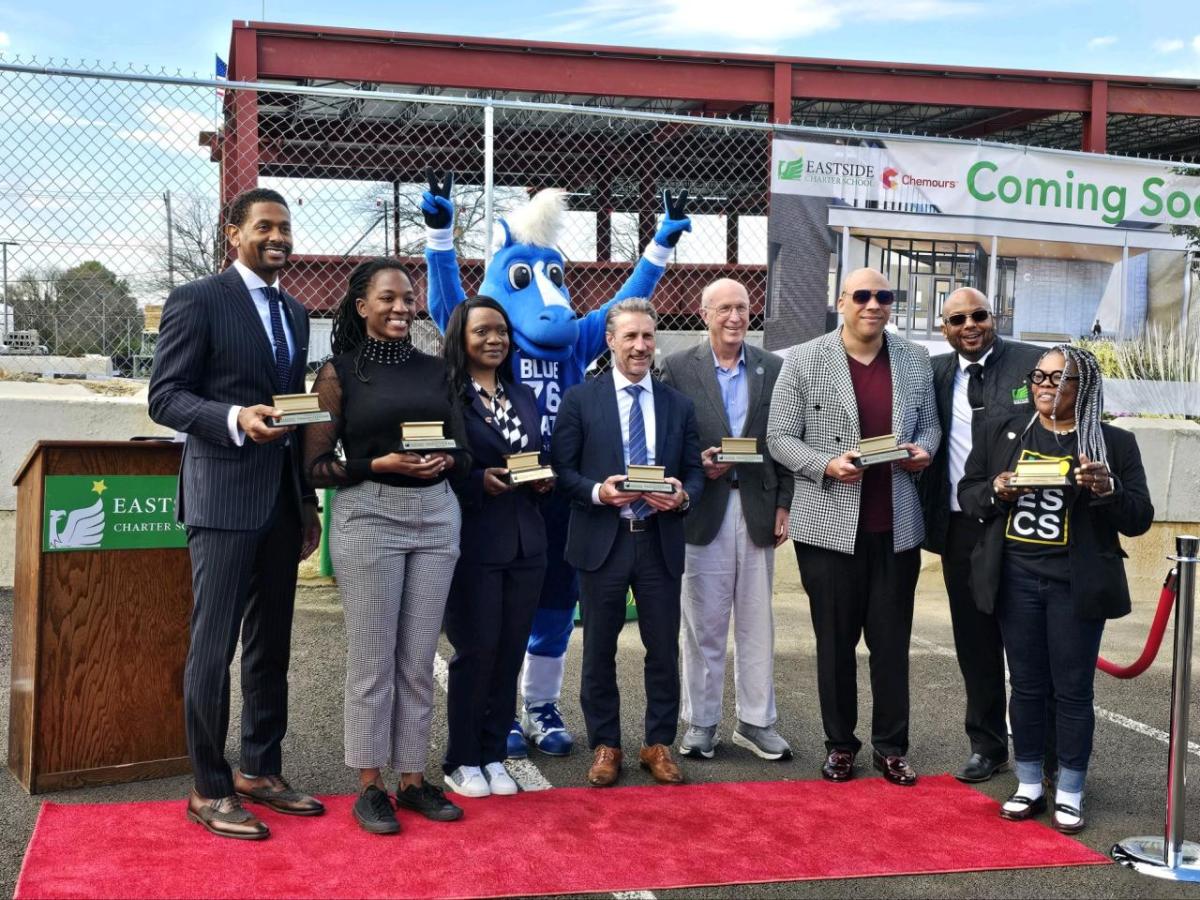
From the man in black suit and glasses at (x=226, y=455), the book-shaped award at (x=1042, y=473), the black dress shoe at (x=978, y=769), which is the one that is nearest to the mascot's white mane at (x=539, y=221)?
the man in black suit and glasses at (x=226, y=455)

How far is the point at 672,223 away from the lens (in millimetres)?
6238

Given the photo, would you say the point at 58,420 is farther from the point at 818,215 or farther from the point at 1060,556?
the point at 1060,556

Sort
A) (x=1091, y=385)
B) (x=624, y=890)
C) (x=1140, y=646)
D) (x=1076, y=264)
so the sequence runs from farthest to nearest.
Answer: (x=1076, y=264)
(x=1140, y=646)
(x=1091, y=385)
(x=624, y=890)

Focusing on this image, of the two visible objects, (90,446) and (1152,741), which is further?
(1152,741)

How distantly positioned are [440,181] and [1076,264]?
5.51 metres

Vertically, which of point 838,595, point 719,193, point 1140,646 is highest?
point 719,193

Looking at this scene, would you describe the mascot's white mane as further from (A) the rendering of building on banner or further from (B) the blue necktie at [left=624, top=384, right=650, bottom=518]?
(A) the rendering of building on banner

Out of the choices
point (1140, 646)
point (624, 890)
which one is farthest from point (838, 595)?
point (1140, 646)

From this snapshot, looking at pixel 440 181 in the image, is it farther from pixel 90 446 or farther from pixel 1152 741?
pixel 1152 741

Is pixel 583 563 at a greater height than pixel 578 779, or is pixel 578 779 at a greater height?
pixel 583 563

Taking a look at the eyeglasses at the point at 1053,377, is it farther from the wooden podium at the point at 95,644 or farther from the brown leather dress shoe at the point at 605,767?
the wooden podium at the point at 95,644

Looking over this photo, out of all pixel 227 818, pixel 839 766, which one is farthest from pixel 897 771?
pixel 227 818

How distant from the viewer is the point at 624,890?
402cm

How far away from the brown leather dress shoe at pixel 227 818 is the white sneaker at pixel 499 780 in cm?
94
